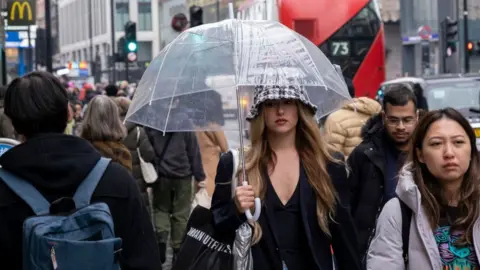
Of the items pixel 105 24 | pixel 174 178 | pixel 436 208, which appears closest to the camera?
pixel 436 208

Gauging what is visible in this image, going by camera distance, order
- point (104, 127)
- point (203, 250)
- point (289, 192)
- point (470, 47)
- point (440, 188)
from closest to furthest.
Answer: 1. point (440, 188)
2. point (203, 250)
3. point (289, 192)
4. point (104, 127)
5. point (470, 47)

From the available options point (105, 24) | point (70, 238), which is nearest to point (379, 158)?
point (70, 238)

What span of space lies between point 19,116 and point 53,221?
40 centimetres

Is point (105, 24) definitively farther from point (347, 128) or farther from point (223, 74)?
point (223, 74)

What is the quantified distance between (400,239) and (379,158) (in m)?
2.37

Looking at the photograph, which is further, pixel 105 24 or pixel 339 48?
pixel 105 24

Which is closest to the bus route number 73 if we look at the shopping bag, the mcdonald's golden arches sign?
the mcdonald's golden arches sign

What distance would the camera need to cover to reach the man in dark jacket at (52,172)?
11.9 ft

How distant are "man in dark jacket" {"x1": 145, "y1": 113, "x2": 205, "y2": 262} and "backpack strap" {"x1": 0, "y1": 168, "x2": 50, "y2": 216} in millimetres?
6883

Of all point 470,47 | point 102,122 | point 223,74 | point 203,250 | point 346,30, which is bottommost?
point 203,250

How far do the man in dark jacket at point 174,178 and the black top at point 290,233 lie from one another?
5.93 meters

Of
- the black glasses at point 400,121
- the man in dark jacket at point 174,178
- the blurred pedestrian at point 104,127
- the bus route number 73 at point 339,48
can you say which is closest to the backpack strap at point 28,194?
the black glasses at point 400,121

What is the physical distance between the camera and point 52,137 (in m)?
3.71

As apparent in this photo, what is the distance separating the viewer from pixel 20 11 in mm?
16875
